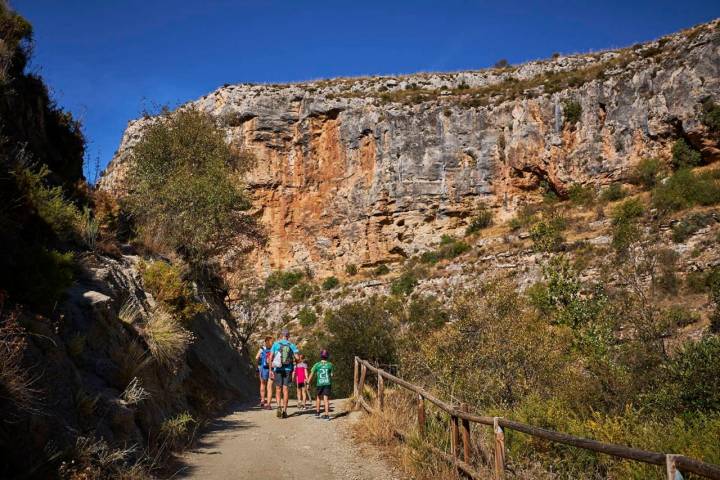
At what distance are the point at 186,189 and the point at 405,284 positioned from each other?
19.6 metres

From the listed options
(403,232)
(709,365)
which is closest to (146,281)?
(709,365)

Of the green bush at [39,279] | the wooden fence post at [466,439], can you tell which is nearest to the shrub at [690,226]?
the wooden fence post at [466,439]

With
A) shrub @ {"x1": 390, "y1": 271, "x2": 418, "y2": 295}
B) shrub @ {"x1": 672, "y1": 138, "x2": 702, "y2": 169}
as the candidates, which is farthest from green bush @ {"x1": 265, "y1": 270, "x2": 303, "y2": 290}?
shrub @ {"x1": 672, "y1": 138, "x2": 702, "y2": 169}

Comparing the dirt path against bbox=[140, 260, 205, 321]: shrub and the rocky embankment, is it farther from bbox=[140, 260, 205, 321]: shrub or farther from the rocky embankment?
bbox=[140, 260, 205, 321]: shrub

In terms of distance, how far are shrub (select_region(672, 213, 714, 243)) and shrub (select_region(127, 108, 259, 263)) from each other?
2037cm

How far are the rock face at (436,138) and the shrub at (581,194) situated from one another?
0.52 metres

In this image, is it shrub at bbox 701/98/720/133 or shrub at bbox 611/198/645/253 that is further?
shrub at bbox 701/98/720/133

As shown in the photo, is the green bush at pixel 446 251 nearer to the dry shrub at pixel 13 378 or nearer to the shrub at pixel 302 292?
the shrub at pixel 302 292

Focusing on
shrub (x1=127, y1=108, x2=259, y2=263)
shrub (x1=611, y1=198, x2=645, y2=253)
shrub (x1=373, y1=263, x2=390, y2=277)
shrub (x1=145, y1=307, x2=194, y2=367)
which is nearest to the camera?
→ shrub (x1=145, y1=307, x2=194, y2=367)

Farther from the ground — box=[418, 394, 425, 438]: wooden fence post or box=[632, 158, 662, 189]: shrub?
box=[632, 158, 662, 189]: shrub

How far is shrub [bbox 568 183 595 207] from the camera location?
34000mm

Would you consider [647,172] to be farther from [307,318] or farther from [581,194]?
[307,318]

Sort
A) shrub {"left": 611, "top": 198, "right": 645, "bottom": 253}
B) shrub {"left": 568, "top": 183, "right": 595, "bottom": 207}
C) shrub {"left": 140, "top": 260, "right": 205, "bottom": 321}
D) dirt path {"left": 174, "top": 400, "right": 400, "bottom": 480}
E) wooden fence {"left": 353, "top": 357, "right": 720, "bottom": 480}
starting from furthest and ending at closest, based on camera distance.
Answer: shrub {"left": 568, "top": 183, "right": 595, "bottom": 207}
shrub {"left": 611, "top": 198, "right": 645, "bottom": 253}
shrub {"left": 140, "top": 260, "right": 205, "bottom": 321}
dirt path {"left": 174, "top": 400, "right": 400, "bottom": 480}
wooden fence {"left": 353, "top": 357, "right": 720, "bottom": 480}

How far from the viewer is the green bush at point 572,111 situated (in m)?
35.7
